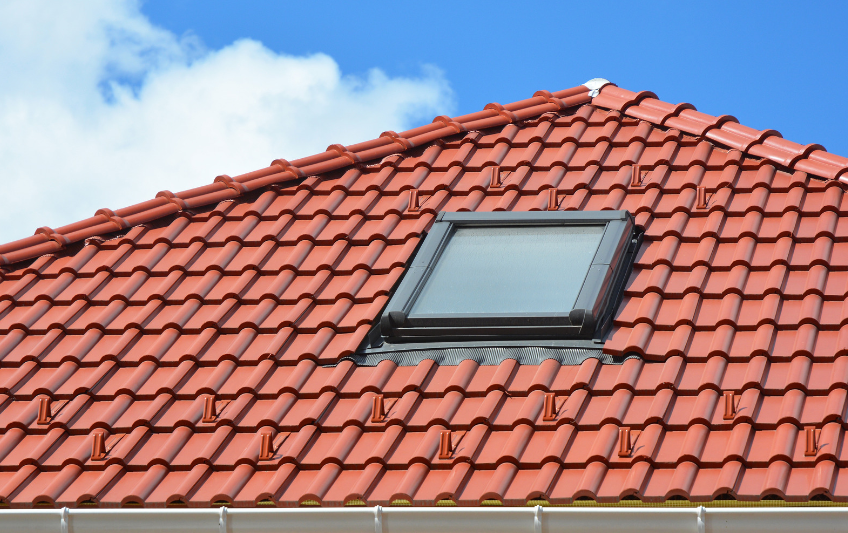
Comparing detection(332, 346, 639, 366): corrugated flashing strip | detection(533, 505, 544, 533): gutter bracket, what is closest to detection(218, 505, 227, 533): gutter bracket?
detection(332, 346, 639, 366): corrugated flashing strip

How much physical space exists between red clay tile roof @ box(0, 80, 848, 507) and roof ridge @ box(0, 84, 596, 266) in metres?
0.02

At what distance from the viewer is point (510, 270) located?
20.0 ft

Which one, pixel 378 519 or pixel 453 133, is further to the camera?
pixel 453 133

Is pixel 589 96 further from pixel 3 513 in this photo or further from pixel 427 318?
pixel 3 513

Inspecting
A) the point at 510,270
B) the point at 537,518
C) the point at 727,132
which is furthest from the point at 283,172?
the point at 537,518

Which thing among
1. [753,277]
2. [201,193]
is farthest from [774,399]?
[201,193]

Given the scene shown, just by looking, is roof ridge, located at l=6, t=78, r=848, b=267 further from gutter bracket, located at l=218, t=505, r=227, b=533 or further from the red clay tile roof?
A: gutter bracket, located at l=218, t=505, r=227, b=533

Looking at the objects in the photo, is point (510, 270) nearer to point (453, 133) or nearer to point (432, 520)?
point (432, 520)

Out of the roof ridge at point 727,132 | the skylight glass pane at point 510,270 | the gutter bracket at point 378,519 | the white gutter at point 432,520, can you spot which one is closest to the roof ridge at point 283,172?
the roof ridge at point 727,132

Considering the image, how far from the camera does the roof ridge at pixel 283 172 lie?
7.30 metres

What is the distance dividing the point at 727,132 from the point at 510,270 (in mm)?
2205

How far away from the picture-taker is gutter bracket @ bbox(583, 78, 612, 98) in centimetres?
822

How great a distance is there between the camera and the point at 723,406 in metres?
4.93

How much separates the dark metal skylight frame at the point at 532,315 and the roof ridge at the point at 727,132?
4.47ft
